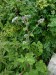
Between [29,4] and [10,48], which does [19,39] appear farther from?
[29,4]

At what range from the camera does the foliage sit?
286 cm

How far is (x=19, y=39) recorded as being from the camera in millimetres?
3242

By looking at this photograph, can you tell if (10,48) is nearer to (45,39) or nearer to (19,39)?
(19,39)

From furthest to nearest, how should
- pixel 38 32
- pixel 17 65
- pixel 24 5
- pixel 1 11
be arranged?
pixel 1 11 → pixel 24 5 → pixel 38 32 → pixel 17 65

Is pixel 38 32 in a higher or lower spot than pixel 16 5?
lower

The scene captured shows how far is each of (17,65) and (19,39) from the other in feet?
1.52

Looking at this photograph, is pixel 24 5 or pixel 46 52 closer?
pixel 46 52

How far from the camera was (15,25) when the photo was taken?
3.40 m

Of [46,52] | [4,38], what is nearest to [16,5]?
[4,38]

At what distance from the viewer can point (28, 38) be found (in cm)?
284

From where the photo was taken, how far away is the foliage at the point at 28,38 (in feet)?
9.39

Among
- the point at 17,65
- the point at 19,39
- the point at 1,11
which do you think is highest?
the point at 1,11

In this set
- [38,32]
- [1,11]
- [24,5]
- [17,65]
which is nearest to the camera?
[17,65]

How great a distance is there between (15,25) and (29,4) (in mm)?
408
